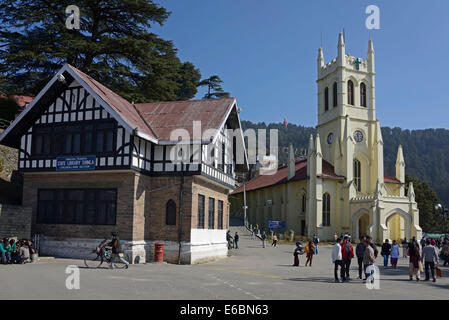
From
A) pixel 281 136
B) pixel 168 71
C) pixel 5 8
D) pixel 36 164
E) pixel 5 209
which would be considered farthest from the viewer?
pixel 281 136

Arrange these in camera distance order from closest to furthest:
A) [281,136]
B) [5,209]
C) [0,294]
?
[0,294] < [5,209] < [281,136]

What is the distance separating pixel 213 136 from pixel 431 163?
162470mm

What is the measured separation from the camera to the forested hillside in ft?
A: 503

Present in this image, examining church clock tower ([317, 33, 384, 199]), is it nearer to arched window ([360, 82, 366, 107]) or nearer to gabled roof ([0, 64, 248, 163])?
arched window ([360, 82, 366, 107])

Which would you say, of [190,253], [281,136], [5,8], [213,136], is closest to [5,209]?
[190,253]

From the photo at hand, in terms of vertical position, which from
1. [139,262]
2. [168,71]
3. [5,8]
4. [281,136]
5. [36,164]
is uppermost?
[281,136]

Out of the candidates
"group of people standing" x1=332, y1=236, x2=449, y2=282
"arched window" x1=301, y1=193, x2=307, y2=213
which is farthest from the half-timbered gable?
"arched window" x1=301, y1=193, x2=307, y2=213

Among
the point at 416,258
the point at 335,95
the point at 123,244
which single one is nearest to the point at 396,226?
the point at 335,95

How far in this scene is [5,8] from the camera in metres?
32.0

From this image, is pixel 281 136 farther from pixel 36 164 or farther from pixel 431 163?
pixel 36 164

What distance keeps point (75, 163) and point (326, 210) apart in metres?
37.2

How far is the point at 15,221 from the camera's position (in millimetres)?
20906

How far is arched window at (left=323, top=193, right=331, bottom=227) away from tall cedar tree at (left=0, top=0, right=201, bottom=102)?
25.2 metres

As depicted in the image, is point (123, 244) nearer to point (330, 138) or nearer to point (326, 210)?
point (326, 210)
